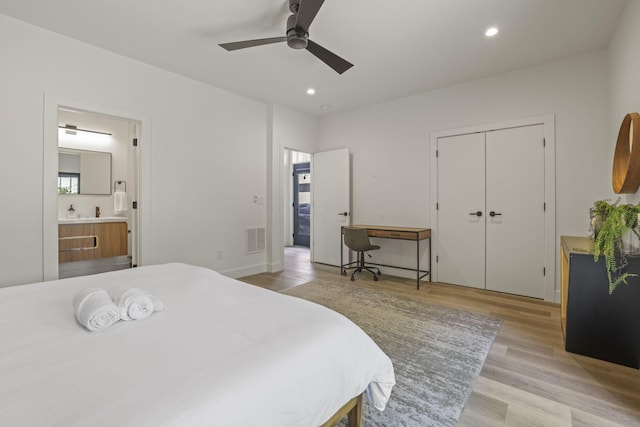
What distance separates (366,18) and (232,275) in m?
3.48

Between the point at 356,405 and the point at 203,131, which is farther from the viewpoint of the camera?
the point at 203,131

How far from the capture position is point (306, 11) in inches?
80.1

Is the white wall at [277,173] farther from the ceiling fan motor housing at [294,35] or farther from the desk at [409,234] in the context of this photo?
the ceiling fan motor housing at [294,35]

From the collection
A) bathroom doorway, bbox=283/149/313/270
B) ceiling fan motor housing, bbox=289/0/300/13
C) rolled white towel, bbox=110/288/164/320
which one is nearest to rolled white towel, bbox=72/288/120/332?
rolled white towel, bbox=110/288/164/320

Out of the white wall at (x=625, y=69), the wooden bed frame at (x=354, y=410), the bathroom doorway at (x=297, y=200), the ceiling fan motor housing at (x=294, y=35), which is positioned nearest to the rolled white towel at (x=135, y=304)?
the wooden bed frame at (x=354, y=410)

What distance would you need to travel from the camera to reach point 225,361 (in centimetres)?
91

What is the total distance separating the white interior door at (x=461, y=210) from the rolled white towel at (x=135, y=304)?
144 inches

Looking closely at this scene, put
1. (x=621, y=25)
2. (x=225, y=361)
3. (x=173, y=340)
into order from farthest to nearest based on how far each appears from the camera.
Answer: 1. (x=621, y=25)
2. (x=173, y=340)
3. (x=225, y=361)

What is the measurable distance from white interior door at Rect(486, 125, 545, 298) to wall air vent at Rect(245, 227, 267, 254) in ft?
10.4

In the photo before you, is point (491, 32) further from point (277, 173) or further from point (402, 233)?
point (277, 173)

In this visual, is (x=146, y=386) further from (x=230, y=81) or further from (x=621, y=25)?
(x=621, y=25)

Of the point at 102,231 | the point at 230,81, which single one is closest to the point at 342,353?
the point at 230,81

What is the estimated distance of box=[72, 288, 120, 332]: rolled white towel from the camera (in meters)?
1.13

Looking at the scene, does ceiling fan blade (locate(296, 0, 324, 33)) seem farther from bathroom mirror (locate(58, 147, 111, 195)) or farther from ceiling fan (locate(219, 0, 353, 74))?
bathroom mirror (locate(58, 147, 111, 195))
